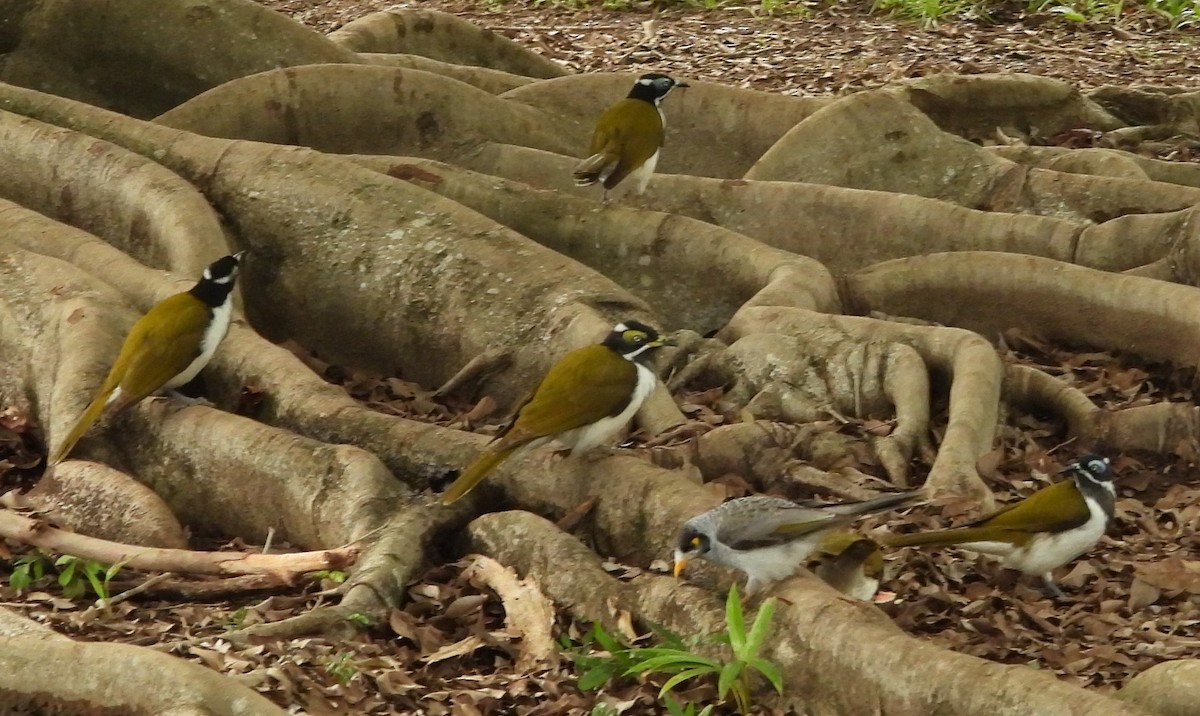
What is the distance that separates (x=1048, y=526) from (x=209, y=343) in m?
3.72

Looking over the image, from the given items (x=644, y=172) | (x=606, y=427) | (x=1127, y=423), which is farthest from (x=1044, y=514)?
(x=644, y=172)

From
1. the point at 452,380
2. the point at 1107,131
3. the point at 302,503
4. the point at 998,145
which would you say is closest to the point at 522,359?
the point at 452,380

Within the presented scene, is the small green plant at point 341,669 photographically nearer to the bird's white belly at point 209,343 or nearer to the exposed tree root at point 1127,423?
the bird's white belly at point 209,343

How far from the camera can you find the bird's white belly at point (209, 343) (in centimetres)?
692

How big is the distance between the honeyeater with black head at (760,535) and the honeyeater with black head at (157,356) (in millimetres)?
2503

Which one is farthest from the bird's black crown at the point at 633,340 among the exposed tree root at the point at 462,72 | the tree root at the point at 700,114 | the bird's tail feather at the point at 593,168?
the exposed tree root at the point at 462,72

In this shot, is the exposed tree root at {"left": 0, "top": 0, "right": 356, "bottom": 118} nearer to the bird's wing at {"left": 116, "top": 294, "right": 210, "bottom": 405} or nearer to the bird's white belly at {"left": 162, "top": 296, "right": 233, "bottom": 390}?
the bird's white belly at {"left": 162, "top": 296, "right": 233, "bottom": 390}

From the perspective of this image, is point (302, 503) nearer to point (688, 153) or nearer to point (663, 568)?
point (663, 568)

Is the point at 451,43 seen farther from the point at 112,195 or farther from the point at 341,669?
the point at 341,669

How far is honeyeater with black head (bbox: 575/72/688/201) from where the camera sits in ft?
29.9

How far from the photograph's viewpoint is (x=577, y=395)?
20.4 ft

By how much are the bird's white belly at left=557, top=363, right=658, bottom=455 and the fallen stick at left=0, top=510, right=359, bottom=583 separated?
100 cm

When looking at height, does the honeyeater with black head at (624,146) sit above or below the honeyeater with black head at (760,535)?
above

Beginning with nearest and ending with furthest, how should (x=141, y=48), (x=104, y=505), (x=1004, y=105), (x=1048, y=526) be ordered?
(x=1048, y=526) → (x=104, y=505) → (x=141, y=48) → (x=1004, y=105)
